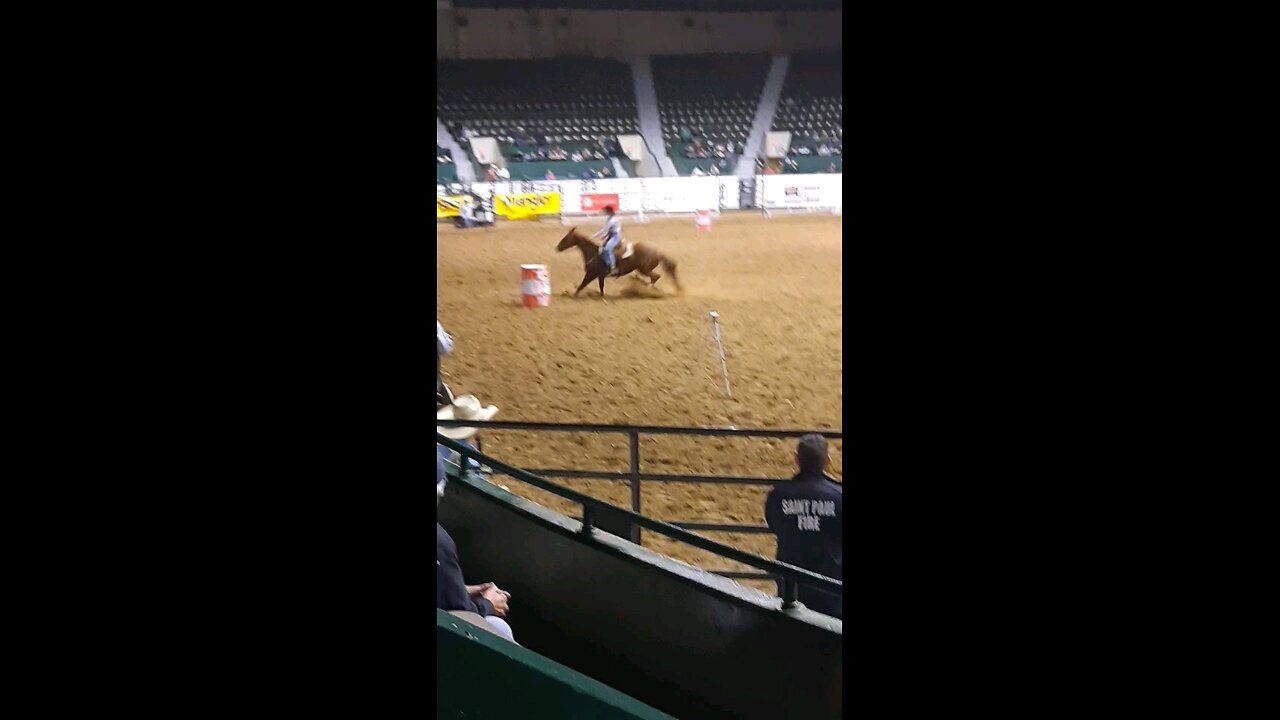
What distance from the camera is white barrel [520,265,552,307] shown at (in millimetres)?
5156

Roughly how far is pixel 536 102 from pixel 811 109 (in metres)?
1.84

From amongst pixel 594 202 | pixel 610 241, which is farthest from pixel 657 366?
pixel 594 202

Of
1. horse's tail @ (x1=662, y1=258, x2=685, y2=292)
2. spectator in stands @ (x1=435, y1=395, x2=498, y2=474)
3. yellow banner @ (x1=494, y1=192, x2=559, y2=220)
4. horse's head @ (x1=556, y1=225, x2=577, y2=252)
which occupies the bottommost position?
spectator in stands @ (x1=435, y1=395, x2=498, y2=474)

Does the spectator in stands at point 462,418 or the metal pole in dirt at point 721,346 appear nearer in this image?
the spectator in stands at point 462,418

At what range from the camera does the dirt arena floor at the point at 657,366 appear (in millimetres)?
3479

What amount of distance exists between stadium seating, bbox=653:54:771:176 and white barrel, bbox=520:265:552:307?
1.36 meters

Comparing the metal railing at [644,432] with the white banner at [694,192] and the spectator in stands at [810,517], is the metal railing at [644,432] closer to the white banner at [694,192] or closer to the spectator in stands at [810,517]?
the spectator in stands at [810,517]

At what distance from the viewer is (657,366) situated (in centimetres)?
430

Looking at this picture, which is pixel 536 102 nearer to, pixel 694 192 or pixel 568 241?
pixel 568 241

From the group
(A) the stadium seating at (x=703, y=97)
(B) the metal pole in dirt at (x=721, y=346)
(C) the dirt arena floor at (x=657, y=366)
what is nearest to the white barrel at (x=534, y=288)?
(C) the dirt arena floor at (x=657, y=366)

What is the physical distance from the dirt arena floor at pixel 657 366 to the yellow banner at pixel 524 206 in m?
0.45

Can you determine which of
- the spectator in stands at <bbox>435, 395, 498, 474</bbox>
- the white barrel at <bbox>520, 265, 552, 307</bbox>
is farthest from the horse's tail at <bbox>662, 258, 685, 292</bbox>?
the spectator in stands at <bbox>435, 395, 498, 474</bbox>

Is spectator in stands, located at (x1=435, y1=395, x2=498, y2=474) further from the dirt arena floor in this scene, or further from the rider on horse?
the rider on horse
